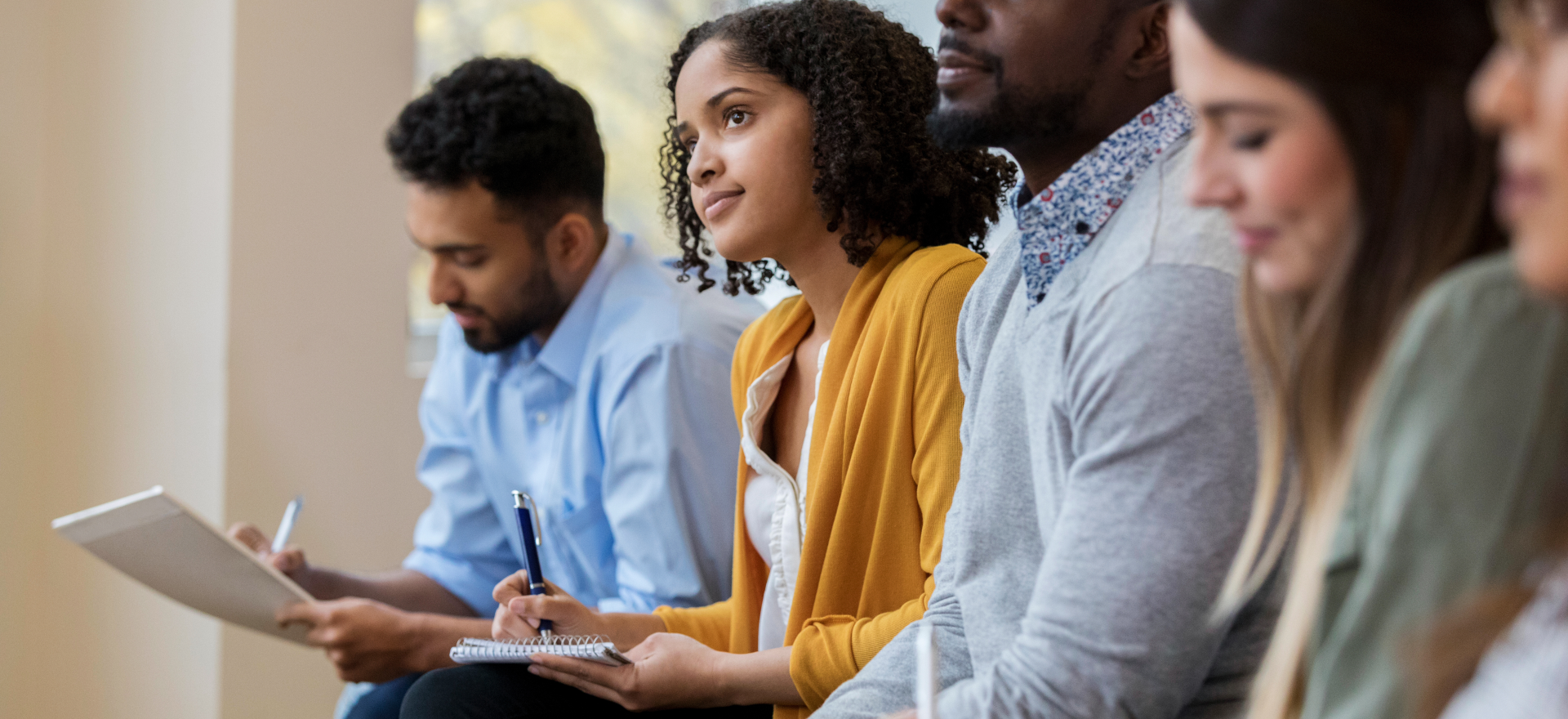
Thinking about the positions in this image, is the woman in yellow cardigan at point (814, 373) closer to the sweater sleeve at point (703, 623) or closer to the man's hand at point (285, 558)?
the sweater sleeve at point (703, 623)

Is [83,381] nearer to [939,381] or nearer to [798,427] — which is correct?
[798,427]

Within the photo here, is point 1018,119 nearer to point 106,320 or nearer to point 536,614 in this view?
A: point 536,614

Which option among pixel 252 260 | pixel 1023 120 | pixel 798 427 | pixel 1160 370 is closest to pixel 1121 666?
pixel 1160 370

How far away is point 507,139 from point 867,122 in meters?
0.77

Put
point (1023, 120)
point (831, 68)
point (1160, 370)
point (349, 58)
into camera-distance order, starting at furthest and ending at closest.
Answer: point (349, 58), point (831, 68), point (1023, 120), point (1160, 370)

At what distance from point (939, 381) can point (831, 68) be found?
37 centimetres

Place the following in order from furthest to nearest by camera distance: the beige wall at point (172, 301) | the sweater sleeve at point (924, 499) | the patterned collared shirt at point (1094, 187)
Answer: the beige wall at point (172, 301), the sweater sleeve at point (924, 499), the patterned collared shirt at point (1094, 187)

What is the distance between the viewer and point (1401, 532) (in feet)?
1.80

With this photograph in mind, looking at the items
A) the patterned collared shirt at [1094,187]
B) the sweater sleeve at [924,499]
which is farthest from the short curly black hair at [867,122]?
the patterned collared shirt at [1094,187]

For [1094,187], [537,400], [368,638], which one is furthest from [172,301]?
[1094,187]

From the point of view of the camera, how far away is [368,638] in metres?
1.58

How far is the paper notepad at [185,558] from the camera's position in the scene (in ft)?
4.50

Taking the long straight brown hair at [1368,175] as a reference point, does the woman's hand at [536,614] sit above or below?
below

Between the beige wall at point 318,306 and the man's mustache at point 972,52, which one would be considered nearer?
the man's mustache at point 972,52
